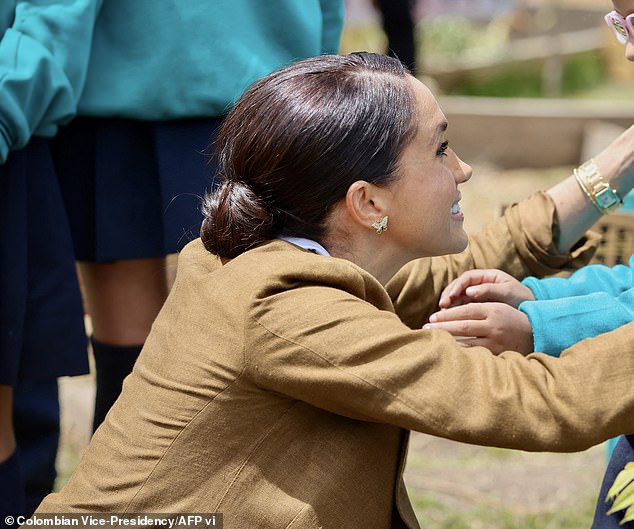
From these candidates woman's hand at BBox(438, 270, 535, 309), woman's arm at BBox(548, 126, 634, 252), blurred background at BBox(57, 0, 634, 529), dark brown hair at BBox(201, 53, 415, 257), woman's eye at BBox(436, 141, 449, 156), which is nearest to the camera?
dark brown hair at BBox(201, 53, 415, 257)

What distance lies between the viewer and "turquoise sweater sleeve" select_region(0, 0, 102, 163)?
2211 mm

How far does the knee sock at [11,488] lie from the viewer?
2.47 m

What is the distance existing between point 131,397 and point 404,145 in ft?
2.17

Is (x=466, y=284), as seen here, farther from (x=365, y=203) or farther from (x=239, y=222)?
(x=239, y=222)

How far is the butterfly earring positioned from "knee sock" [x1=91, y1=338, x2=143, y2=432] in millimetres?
1064

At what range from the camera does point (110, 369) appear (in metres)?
2.68

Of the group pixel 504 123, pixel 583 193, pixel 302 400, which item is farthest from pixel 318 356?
pixel 504 123

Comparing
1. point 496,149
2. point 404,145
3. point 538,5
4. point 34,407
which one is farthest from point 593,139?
point 538,5

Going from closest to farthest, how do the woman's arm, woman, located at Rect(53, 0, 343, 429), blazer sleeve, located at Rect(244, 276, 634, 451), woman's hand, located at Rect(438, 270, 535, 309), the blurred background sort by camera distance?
blazer sleeve, located at Rect(244, 276, 634, 451), woman's hand, located at Rect(438, 270, 535, 309), the woman's arm, woman, located at Rect(53, 0, 343, 429), the blurred background

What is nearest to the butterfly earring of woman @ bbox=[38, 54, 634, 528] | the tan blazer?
woman @ bbox=[38, 54, 634, 528]

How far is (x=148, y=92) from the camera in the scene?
242 centimetres

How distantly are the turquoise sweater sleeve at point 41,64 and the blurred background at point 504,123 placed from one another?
0.78 meters

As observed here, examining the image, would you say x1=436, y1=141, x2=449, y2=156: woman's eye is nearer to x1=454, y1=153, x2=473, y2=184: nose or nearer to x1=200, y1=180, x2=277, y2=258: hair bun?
x1=454, y1=153, x2=473, y2=184: nose

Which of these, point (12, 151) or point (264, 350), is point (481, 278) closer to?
point (264, 350)
